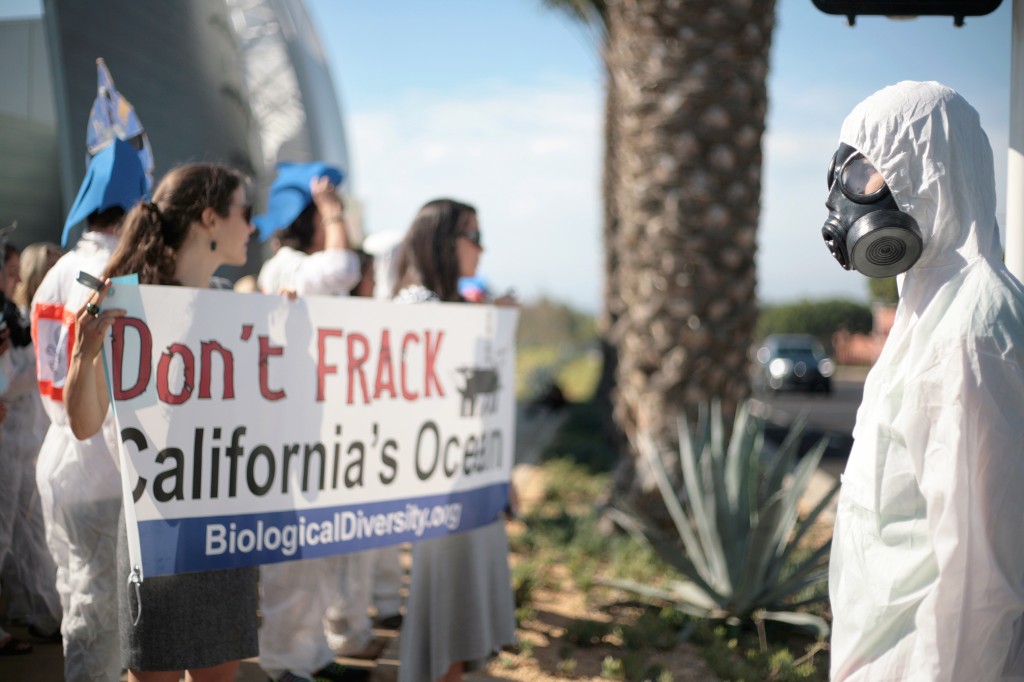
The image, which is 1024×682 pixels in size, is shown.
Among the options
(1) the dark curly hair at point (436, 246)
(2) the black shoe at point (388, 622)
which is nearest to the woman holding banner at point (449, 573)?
(1) the dark curly hair at point (436, 246)

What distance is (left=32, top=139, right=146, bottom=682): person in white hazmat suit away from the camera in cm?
294

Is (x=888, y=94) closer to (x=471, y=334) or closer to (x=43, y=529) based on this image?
(x=471, y=334)

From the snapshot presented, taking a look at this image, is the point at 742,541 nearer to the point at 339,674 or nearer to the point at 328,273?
the point at 339,674

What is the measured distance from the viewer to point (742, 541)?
4824mm

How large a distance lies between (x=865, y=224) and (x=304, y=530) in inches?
88.6

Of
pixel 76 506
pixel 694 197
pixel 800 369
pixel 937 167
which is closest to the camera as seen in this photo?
pixel 937 167

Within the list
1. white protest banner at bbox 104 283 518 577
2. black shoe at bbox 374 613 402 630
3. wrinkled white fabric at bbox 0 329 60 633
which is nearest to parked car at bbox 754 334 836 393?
black shoe at bbox 374 613 402 630

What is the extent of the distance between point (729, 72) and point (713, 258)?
1241mm

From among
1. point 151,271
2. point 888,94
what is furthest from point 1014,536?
point 151,271

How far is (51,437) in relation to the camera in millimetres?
2990

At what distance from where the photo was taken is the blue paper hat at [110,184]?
3.23 metres

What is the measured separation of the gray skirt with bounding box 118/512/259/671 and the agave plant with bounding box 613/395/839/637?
2356 mm

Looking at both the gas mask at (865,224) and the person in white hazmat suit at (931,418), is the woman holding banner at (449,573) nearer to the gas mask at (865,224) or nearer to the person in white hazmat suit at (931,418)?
the person in white hazmat suit at (931,418)

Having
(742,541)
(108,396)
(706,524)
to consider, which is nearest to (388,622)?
(706,524)
